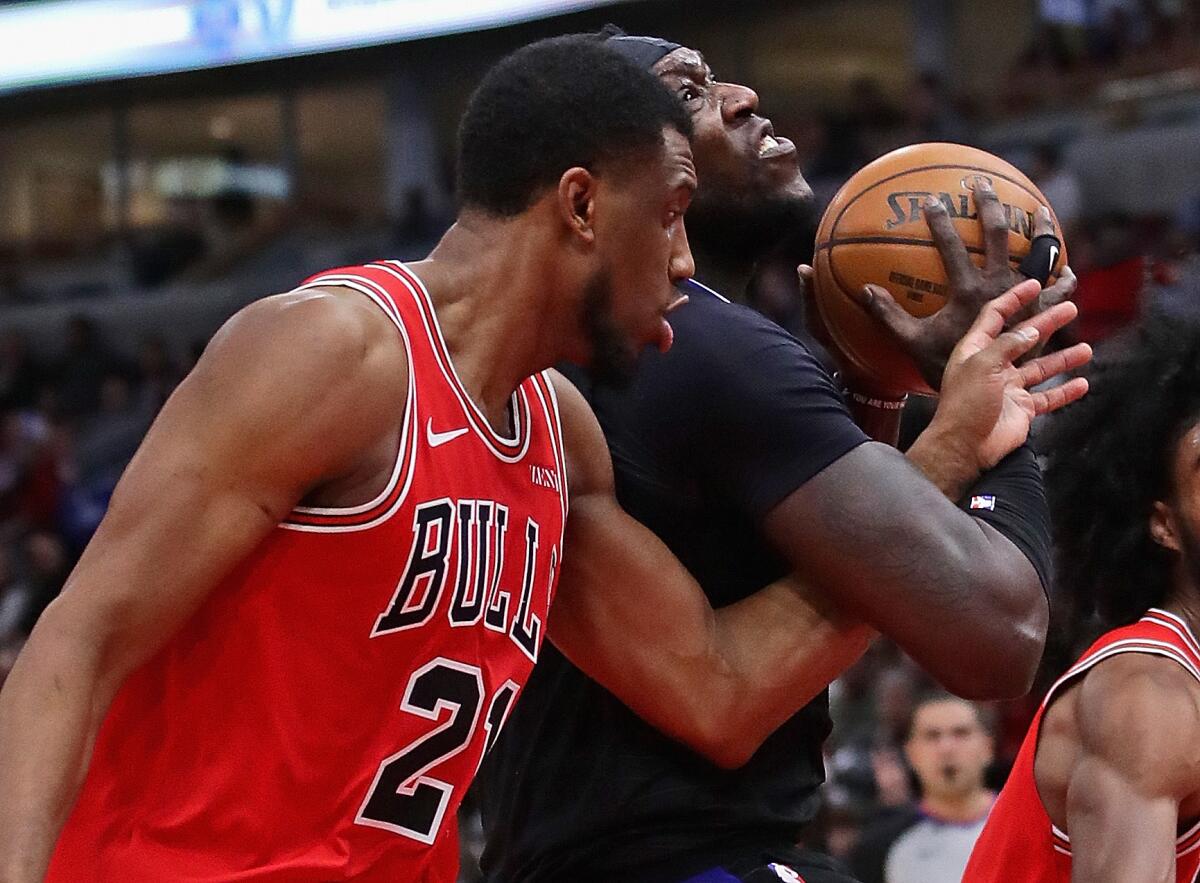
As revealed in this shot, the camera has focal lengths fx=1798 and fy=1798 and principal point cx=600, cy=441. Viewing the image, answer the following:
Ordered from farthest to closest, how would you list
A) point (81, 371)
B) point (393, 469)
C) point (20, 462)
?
1. point (81, 371)
2. point (20, 462)
3. point (393, 469)

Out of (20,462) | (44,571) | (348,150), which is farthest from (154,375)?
(348,150)

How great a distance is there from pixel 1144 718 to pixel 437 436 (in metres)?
1.33

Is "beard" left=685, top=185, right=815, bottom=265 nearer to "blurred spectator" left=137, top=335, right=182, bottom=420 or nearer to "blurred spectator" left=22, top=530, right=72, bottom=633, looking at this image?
"blurred spectator" left=22, top=530, right=72, bottom=633

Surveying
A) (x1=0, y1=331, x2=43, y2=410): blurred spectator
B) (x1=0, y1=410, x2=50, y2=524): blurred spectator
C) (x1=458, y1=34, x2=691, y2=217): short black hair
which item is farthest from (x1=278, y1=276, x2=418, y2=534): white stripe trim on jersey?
(x1=0, y1=331, x2=43, y2=410): blurred spectator

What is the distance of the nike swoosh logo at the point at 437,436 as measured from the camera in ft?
8.03

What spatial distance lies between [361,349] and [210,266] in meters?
15.9

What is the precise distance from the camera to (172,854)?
2.39 m

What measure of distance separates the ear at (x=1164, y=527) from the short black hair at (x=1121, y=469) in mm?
13

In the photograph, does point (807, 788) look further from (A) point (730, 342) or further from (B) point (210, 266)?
(B) point (210, 266)

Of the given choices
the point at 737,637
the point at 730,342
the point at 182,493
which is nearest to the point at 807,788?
the point at 737,637

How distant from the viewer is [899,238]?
2.98 m

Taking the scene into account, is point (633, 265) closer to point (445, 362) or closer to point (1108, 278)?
point (445, 362)

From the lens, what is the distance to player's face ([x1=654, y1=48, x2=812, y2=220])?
310cm

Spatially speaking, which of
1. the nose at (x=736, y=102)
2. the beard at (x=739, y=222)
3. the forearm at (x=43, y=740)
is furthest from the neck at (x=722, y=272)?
the forearm at (x=43, y=740)
